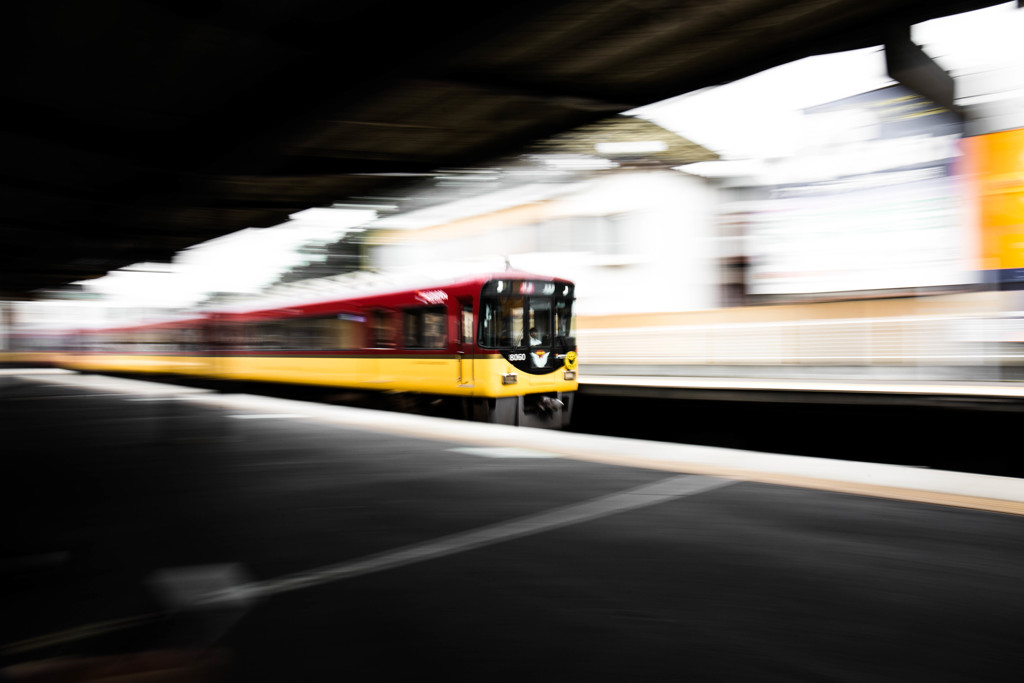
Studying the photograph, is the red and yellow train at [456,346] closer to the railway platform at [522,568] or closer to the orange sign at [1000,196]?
the railway platform at [522,568]

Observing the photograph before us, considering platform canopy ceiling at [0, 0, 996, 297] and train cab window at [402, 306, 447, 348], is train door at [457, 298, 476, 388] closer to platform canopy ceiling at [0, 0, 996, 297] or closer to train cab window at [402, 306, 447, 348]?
train cab window at [402, 306, 447, 348]

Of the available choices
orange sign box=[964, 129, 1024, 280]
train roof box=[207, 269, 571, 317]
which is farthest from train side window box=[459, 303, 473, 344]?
→ orange sign box=[964, 129, 1024, 280]

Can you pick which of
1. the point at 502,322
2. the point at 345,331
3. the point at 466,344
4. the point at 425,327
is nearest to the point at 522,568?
the point at 466,344

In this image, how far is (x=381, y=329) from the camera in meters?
12.1

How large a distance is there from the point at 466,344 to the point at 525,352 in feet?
3.44

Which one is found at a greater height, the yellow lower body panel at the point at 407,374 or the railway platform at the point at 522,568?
the yellow lower body panel at the point at 407,374

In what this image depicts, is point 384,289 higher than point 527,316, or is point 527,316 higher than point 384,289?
point 384,289

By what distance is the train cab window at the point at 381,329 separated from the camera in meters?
11.9

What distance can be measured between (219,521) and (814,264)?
1214 centimetres

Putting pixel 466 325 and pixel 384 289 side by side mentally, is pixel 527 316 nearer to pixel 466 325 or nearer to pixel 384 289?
pixel 466 325

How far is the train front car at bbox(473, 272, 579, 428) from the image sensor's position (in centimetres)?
1063

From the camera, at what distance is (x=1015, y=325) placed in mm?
9250

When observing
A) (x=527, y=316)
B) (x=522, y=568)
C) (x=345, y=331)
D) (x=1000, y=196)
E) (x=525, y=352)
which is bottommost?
(x=522, y=568)

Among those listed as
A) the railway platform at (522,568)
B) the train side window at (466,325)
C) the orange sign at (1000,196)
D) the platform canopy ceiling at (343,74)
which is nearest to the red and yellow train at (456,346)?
the train side window at (466,325)
